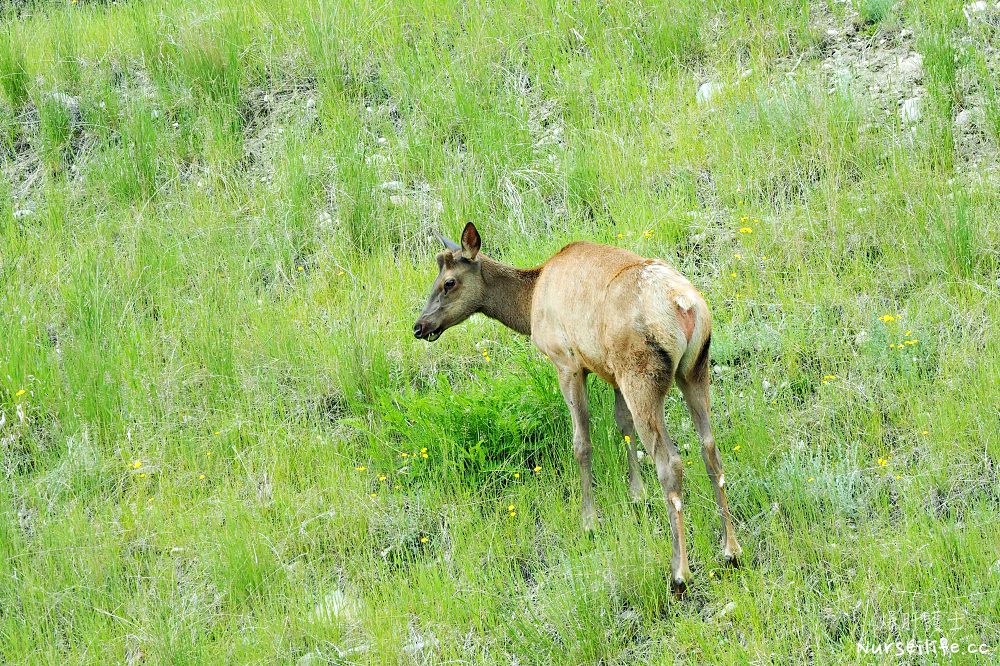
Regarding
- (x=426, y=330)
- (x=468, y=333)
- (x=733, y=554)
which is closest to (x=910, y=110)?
(x=468, y=333)

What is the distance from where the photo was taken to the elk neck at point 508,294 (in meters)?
8.43

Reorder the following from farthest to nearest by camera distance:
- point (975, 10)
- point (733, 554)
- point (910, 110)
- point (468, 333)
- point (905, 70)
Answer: point (975, 10) < point (905, 70) < point (910, 110) < point (468, 333) < point (733, 554)

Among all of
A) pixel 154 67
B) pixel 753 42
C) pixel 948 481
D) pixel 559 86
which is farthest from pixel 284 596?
pixel 154 67

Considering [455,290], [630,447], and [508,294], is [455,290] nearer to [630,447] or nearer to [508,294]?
[508,294]

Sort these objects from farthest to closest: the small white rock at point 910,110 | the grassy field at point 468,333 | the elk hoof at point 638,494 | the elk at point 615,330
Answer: the small white rock at point 910,110, the elk hoof at point 638,494, the grassy field at point 468,333, the elk at point 615,330

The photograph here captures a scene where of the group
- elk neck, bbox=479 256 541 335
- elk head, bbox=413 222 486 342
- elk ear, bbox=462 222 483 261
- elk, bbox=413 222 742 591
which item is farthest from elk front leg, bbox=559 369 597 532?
elk ear, bbox=462 222 483 261

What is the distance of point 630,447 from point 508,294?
1568mm

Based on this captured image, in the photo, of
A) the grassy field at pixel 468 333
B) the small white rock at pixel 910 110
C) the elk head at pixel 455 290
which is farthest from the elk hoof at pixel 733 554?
the small white rock at pixel 910 110

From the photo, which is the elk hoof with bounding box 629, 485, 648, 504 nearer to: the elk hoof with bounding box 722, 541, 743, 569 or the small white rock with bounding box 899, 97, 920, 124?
the elk hoof with bounding box 722, 541, 743, 569

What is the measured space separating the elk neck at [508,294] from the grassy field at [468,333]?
395 millimetres

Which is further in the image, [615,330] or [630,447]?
[630,447]

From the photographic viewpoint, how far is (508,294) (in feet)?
27.8

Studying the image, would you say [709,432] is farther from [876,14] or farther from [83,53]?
[83,53]

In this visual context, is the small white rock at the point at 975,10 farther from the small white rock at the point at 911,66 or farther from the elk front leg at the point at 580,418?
the elk front leg at the point at 580,418
